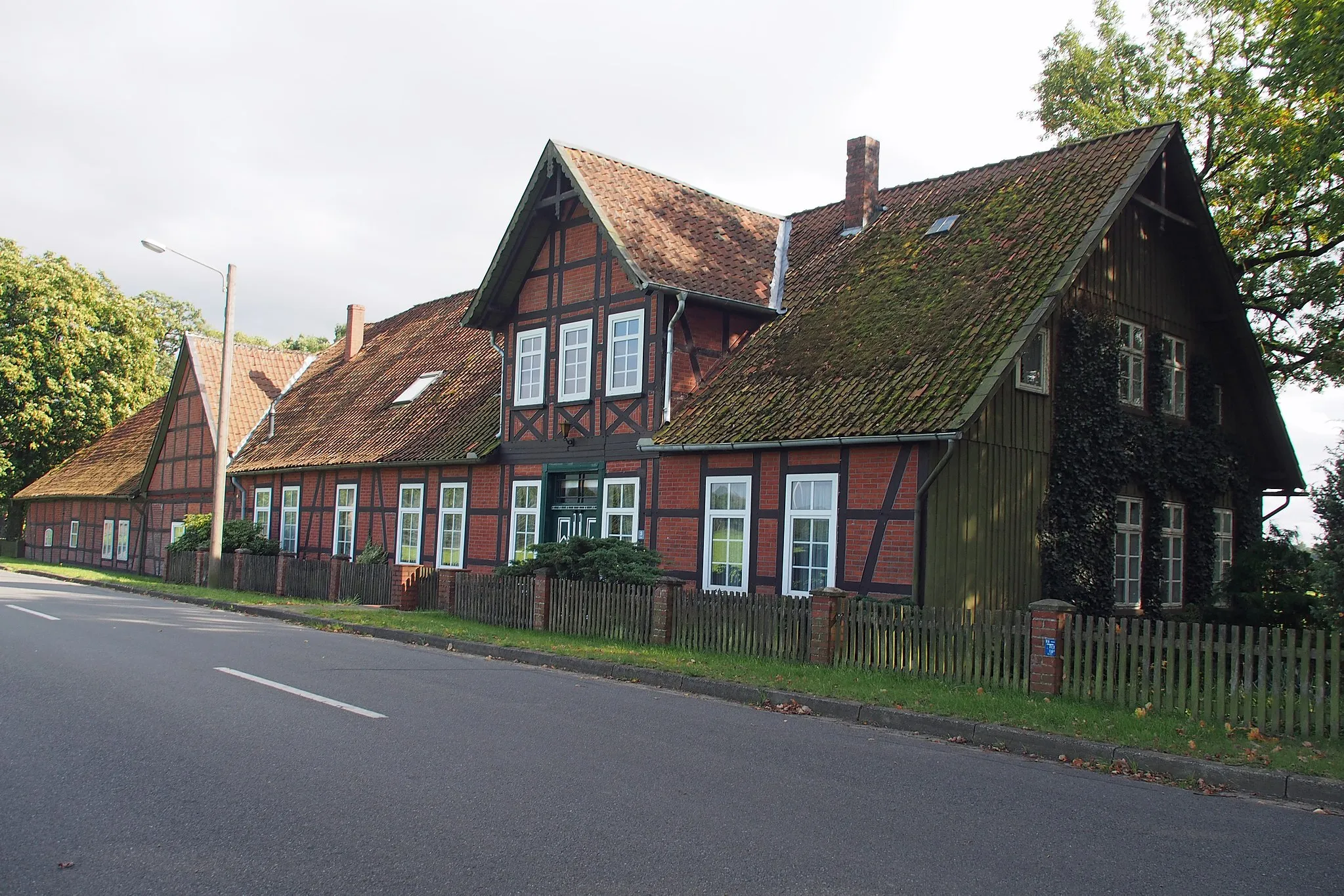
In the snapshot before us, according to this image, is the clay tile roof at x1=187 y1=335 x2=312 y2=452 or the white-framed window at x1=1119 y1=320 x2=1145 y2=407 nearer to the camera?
the white-framed window at x1=1119 y1=320 x2=1145 y2=407

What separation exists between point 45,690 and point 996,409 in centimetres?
1207

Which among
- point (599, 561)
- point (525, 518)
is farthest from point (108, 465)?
point (599, 561)

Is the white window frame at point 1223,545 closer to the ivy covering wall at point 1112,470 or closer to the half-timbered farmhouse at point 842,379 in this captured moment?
the half-timbered farmhouse at point 842,379

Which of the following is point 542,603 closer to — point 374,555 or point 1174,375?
point 374,555

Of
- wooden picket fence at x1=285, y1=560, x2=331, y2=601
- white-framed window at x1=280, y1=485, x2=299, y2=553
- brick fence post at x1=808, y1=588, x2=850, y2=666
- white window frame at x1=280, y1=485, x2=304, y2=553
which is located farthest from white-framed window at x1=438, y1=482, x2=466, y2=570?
brick fence post at x1=808, y1=588, x2=850, y2=666

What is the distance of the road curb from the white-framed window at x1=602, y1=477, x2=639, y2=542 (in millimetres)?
4579

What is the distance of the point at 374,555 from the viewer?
84.3 feet

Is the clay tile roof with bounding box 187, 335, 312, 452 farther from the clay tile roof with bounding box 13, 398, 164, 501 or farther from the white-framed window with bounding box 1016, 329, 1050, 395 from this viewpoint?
the white-framed window with bounding box 1016, 329, 1050, 395

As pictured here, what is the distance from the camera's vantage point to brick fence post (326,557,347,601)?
2309 centimetres

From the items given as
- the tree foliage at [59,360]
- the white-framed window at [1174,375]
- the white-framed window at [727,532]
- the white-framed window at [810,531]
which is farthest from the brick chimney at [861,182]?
the tree foliage at [59,360]

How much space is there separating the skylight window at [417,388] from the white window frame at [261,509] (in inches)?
228

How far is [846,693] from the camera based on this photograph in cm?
1110

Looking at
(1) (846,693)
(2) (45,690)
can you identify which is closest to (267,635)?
(2) (45,690)

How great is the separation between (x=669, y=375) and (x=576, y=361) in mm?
2815
